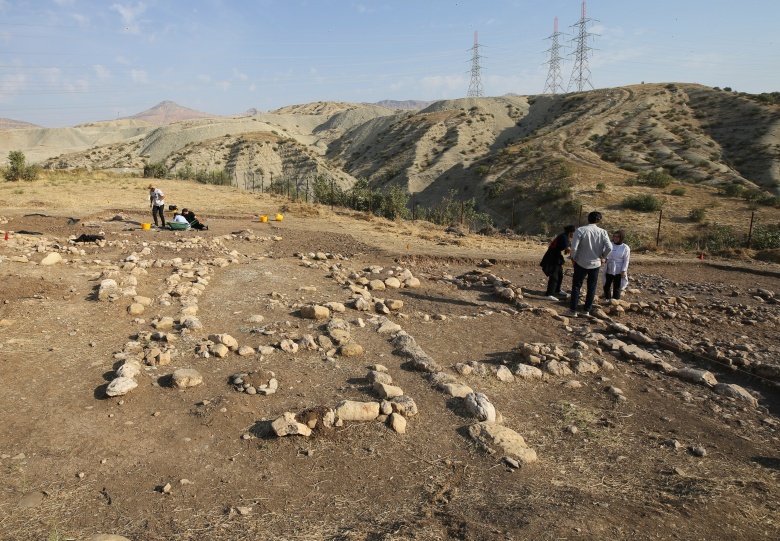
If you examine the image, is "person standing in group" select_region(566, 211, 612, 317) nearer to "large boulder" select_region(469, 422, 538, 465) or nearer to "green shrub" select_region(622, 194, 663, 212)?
"large boulder" select_region(469, 422, 538, 465)

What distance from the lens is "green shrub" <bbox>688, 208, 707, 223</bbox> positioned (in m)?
24.0

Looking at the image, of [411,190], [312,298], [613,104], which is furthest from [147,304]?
[613,104]

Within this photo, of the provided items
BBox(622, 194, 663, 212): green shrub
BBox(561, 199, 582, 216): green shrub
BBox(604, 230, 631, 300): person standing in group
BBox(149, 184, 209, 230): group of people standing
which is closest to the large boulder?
BBox(604, 230, 631, 300): person standing in group

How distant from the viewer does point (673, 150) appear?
42906 millimetres

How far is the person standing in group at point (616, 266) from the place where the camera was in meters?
9.00

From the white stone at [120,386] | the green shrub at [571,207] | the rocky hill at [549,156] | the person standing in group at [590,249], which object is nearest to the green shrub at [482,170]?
the rocky hill at [549,156]

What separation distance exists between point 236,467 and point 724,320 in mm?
8773

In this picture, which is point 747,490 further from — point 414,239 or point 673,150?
point 673,150

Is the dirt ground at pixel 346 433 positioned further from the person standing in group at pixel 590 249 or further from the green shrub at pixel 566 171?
the green shrub at pixel 566 171

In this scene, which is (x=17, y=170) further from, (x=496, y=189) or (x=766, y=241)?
(x=766, y=241)

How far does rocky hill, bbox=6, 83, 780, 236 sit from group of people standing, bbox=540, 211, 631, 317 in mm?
15651

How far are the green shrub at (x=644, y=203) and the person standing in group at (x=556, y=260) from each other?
2035 centimetres

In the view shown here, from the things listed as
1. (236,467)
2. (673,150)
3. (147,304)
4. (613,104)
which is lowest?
(236,467)

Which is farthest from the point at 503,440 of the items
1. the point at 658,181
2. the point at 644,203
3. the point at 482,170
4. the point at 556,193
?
the point at 482,170
